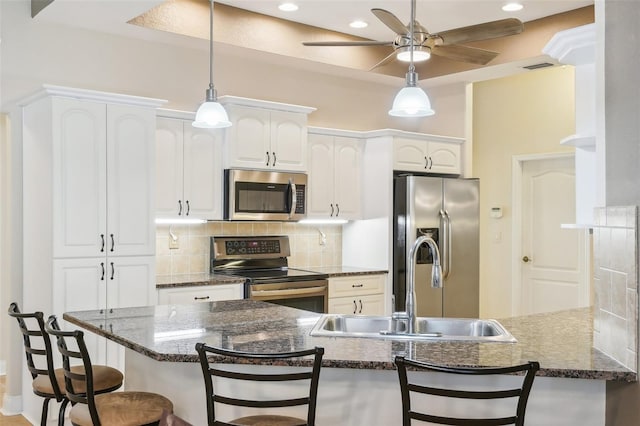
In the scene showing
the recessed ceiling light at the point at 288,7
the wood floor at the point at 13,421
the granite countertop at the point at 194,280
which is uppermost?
the recessed ceiling light at the point at 288,7

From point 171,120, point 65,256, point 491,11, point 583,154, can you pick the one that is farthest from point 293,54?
point 583,154

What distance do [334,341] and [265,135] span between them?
2.88m

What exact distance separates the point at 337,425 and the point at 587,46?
6.11 ft

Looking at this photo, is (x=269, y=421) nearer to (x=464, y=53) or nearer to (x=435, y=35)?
(x=435, y=35)

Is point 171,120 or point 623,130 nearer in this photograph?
point 623,130

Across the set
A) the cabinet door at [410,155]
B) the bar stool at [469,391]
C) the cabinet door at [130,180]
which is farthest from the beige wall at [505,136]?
the bar stool at [469,391]

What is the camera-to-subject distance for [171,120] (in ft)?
15.4

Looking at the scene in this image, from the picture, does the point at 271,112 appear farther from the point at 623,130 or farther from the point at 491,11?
the point at 623,130

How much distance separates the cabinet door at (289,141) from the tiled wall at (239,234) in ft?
1.99

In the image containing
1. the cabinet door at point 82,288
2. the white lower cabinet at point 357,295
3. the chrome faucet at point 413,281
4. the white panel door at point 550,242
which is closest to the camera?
the chrome faucet at point 413,281

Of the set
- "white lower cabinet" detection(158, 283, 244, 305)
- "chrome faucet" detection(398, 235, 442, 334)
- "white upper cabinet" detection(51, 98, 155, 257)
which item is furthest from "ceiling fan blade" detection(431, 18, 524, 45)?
"white lower cabinet" detection(158, 283, 244, 305)

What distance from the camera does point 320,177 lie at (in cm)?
556

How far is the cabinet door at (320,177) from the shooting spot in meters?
5.50

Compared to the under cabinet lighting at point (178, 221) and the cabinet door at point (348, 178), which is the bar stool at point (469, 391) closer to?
the under cabinet lighting at point (178, 221)
